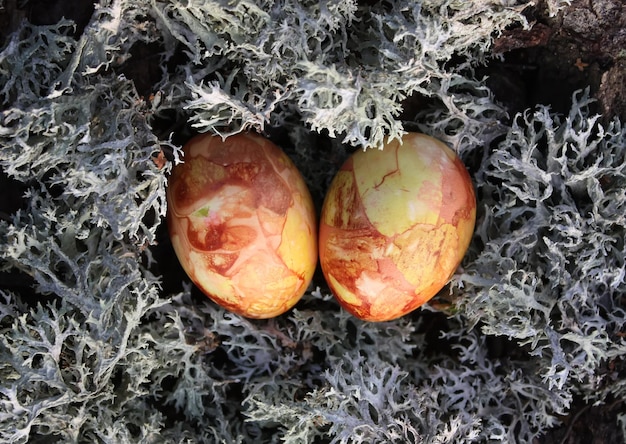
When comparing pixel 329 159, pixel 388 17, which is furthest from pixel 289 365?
pixel 388 17

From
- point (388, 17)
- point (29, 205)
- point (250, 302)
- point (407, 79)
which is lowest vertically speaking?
point (250, 302)

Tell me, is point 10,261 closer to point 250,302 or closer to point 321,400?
point 250,302
